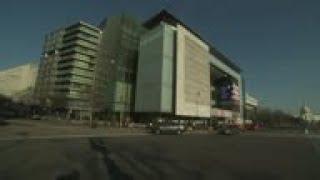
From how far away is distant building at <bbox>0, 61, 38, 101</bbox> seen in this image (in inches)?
7023

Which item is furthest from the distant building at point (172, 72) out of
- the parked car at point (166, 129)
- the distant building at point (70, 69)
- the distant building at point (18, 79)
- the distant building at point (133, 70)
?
the distant building at point (18, 79)

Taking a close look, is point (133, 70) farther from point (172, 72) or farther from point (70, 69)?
point (70, 69)

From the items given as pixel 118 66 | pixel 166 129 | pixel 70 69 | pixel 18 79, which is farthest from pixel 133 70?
pixel 18 79

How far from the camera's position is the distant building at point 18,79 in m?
178

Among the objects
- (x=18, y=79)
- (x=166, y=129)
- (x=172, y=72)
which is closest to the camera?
(x=166, y=129)

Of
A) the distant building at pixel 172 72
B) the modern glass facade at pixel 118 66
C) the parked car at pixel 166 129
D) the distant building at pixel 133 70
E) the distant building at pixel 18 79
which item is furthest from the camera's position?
the distant building at pixel 18 79

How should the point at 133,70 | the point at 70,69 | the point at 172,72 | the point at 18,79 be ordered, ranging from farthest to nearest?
the point at 18,79
the point at 70,69
the point at 133,70
the point at 172,72

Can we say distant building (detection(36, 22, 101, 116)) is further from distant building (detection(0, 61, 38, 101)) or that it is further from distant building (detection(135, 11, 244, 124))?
distant building (detection(0, 61, 38, 101))

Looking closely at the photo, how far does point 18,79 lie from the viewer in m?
180

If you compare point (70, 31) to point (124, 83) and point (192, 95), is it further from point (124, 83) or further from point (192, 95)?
point (192, 95)

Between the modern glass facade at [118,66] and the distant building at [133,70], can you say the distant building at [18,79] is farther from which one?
the modern glass facade at [118,66]

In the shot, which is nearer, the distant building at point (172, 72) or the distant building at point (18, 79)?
the distant building at point (172, 72)

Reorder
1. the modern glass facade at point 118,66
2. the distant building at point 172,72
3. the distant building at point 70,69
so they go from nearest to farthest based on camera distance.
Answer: the distant building at point 172,72 < the modern glass facade at point 118,66 < the distant building at point 70,69

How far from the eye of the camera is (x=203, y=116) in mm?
128625
